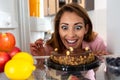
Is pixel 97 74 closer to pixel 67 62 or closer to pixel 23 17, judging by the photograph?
pixel 67 62

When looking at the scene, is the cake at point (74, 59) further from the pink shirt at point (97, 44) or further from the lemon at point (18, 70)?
the pink shirt at point (97, 44)

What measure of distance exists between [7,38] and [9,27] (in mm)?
296

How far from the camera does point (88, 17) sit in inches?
29.7

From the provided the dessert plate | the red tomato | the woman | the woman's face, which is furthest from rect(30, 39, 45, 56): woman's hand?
the dessert plate

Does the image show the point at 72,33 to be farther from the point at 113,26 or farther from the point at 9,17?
the point at 9,17

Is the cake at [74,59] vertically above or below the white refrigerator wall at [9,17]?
below

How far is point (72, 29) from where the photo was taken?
69 cm

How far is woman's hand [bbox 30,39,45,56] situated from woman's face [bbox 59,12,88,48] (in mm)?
121

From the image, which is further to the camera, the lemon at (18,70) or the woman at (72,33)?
the woman at (72,33)

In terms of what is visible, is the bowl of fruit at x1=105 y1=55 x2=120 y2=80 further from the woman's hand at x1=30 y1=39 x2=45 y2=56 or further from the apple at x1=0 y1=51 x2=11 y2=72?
the woman's hand at x1=30 y1=39 x2=45 y2=56

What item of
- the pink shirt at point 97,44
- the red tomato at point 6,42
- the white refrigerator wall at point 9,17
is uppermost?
the white refrigerator wall at point 9,17

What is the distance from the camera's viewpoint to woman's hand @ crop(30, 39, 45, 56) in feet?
2.63

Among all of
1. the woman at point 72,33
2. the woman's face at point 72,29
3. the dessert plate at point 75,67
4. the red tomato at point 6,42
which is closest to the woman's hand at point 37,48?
the woman at point 72,33

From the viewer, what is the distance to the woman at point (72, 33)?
0.70 meters
